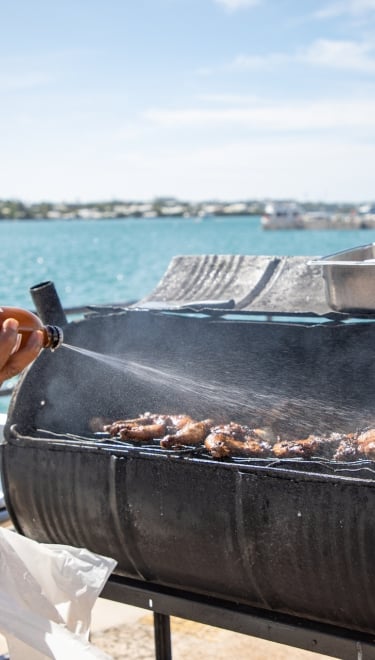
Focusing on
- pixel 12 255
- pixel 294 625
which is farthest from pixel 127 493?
pixel 12 255

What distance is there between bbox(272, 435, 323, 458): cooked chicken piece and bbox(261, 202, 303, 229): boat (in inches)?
3163

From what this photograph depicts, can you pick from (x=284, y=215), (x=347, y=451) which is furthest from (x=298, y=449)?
(x=284, y=215)

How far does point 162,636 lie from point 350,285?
5.00 ft

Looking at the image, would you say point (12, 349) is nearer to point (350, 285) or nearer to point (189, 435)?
point (189, 435)

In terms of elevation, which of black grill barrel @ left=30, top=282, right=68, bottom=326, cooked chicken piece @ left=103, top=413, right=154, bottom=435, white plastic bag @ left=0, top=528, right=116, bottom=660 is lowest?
white plastic bag @ left=0, top=528, right=116, bottom=660

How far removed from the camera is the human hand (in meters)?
2.07

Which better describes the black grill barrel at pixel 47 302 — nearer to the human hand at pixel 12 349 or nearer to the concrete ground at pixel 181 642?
the human hand at pixel 12 349

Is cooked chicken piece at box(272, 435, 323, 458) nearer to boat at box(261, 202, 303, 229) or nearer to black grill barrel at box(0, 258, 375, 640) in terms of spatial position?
black grill barrel at box(0, 258, 375, 640)

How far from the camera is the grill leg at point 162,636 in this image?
3.05 meters

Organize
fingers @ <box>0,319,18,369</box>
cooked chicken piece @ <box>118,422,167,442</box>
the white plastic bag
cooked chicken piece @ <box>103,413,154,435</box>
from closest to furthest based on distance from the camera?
1. fingers @ <box>0,319,18,369</box>
2. the white plastic bag
3. cooked chicken piece @ <box>118,422,167,442</box>
4. cooked chicken piece @ <box>103,413,154,435</box>

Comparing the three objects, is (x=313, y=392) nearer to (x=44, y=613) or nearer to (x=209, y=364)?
(x=209, y=364)

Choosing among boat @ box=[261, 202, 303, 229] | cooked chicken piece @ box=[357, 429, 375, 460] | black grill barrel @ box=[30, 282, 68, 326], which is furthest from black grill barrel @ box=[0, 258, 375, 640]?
boat @ box=[261, 202, 303, 229]

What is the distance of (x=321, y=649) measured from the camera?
249 cm

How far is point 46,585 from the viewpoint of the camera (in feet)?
8.82
